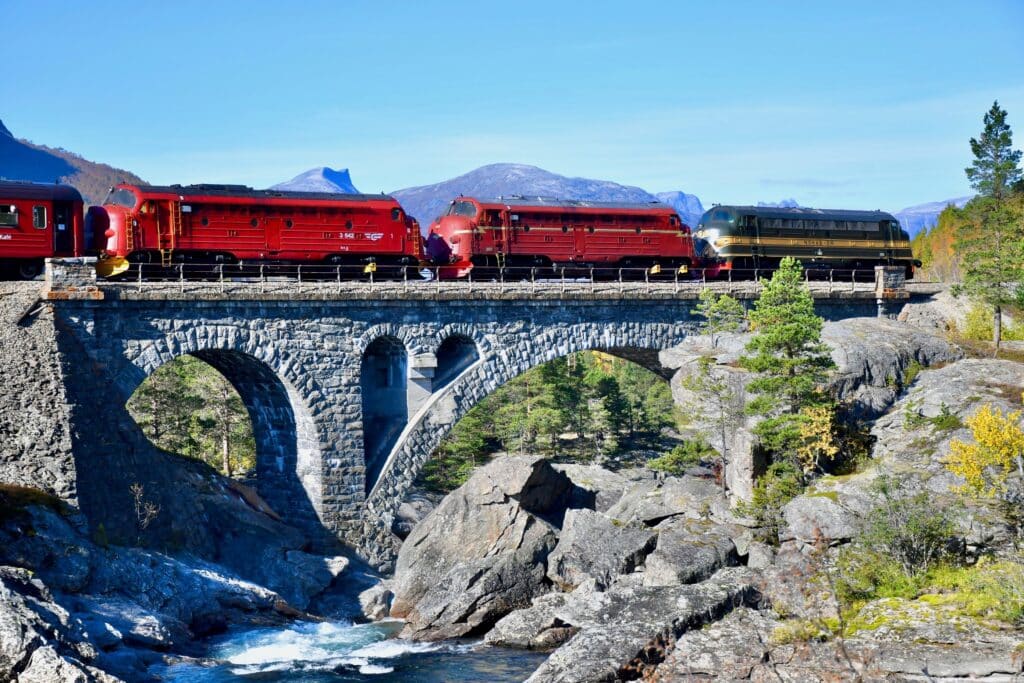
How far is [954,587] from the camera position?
31.4 metres

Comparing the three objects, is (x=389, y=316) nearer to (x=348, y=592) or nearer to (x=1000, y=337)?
(x=348, y=592)

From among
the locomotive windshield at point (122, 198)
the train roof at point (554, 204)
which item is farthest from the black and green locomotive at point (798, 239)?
the locomotive windshield at point (122, 198)

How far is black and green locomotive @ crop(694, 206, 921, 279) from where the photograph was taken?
176 ft

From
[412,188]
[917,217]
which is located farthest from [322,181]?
[917,217]

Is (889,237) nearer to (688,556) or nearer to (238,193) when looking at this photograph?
(688,556)

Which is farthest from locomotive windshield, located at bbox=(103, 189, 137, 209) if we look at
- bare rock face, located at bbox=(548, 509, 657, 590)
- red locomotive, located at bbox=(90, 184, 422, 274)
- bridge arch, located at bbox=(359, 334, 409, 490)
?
bare rock face, located at bbox=(548, 509, 657, 590)

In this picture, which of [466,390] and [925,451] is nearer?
[925,451]

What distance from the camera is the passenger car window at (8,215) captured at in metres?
39.6

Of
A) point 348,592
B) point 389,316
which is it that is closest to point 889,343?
point 389,316

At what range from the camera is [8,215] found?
3969 centimetres

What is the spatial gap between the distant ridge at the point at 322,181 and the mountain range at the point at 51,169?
1898cm

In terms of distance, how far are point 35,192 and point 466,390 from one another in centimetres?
1635

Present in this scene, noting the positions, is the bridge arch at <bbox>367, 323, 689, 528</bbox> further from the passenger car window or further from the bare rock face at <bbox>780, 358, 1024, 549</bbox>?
the passenger car window

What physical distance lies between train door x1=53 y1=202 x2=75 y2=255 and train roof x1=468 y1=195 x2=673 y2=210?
15902mm
